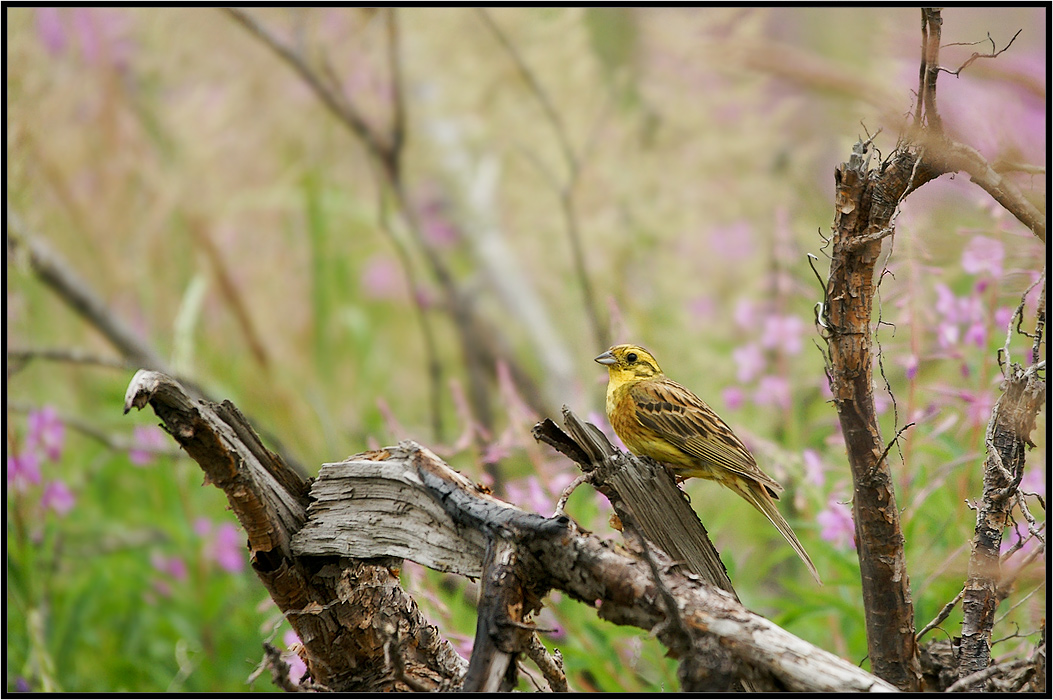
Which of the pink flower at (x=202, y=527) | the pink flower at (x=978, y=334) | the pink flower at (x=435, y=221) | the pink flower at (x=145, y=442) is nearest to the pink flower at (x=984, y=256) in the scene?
the pink flower at (x=978, y=334)

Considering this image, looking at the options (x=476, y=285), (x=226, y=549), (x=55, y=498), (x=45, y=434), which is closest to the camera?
(x=45, y=434)

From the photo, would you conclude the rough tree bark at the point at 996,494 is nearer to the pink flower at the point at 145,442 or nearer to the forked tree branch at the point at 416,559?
the forked tree branch at the point at 416,559

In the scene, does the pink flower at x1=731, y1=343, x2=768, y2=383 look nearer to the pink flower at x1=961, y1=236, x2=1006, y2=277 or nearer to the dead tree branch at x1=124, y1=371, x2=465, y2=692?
the pink flower at x1=961, y1=236, x2=1006, y2=277

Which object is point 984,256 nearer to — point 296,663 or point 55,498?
point 296,663

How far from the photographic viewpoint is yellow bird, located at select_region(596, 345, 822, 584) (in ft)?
Result: 5.85

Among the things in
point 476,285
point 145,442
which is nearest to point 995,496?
point 145,442

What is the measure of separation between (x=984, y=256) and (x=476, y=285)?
3556 millimetres

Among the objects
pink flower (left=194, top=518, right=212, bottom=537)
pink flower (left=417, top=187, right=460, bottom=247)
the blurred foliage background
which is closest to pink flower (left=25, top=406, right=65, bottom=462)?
the blurred foliage background

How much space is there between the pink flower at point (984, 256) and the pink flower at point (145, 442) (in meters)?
2.88

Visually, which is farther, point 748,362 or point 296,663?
point 748,362

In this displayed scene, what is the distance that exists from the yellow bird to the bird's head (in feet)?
0.04

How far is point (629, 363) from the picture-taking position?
2088 millimetres

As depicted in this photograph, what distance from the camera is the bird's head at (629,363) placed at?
6.82 feet

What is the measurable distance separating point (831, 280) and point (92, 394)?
4672mm
